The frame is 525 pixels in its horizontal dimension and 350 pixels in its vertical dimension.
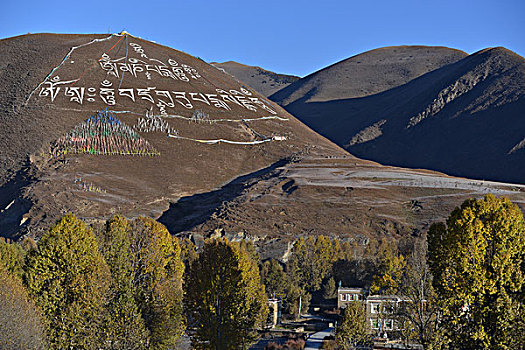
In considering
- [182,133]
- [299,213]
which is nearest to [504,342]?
[299,213]

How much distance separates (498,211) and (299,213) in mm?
78400

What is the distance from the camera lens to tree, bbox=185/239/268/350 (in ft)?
102

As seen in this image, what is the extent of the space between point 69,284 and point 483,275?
57.9 feet

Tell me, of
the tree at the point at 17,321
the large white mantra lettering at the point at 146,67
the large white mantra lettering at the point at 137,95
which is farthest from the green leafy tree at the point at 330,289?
the large white mantra lettering at the point at 146,67

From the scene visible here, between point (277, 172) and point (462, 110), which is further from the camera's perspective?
point (462, 110)

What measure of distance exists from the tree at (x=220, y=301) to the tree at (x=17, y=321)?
894 cm

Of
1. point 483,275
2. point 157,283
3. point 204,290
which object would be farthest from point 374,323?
point 483,275

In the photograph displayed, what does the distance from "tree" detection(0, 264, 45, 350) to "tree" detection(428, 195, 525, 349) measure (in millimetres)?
14941

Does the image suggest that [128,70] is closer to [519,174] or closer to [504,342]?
[519,174]

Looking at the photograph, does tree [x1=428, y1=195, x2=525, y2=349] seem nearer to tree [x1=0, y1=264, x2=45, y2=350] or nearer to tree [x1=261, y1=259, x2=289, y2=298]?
tree [x1=0, y1=264, x2=45, y2=350]

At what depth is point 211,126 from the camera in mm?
141250

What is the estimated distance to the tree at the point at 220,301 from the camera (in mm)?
31109

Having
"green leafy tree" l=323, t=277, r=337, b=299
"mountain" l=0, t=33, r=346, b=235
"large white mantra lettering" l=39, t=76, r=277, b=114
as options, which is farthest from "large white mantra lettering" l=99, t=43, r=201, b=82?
"green leafy tree" l=323, t=277, r=337, b=299

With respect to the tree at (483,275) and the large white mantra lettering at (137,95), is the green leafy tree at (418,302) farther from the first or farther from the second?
the large white mantra lettering at (137,95)
